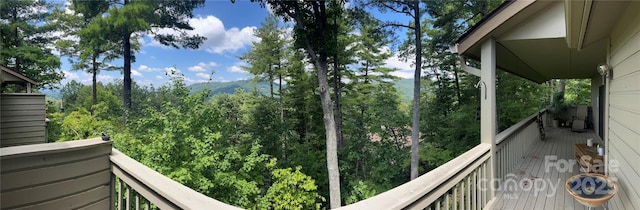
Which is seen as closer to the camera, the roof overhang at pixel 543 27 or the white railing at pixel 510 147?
the roof overhang at pixel 543 27

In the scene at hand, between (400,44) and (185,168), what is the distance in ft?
29.9

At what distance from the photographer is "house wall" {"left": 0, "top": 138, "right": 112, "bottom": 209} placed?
1532mm

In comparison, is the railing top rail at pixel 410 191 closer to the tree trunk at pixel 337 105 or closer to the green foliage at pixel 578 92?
the tree trunk at pixel 337 105

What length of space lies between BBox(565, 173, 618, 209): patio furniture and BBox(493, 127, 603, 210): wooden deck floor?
597 mm

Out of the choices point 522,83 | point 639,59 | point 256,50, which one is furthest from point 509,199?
point 256,50

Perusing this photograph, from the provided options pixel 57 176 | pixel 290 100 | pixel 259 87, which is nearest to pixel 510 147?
pixel 57 176

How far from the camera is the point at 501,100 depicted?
39.0 ft

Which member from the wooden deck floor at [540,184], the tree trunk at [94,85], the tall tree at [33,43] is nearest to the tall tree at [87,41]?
the tree trunk at [94,85]

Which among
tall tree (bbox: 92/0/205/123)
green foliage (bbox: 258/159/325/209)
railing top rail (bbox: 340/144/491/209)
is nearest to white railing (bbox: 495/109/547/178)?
railing top rail (bbox: 340/144/491/209)

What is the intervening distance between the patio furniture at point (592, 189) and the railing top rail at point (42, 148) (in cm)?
371

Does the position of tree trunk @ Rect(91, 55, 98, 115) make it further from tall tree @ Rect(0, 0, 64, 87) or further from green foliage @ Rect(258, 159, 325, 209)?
green foliage @ Rect(258, 159, 325, 209)

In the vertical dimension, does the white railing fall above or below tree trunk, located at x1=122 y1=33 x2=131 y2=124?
below

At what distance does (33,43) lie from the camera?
531 inches

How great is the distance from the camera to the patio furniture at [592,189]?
2369 mm
